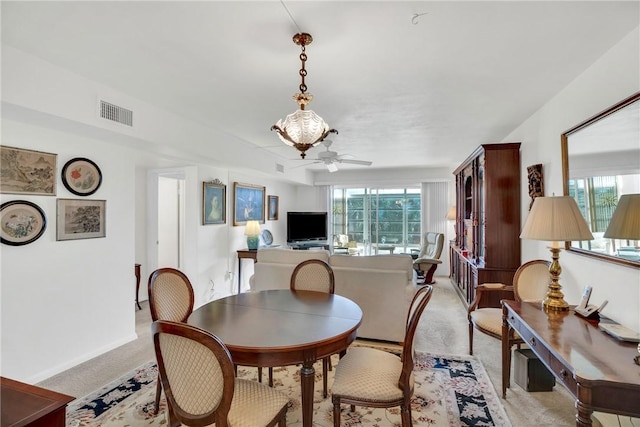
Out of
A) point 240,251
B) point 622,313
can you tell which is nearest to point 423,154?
point 240,251

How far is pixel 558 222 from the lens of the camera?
200 centimetres

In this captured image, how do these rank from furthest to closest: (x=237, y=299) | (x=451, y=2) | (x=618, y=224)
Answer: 1. (x=237, y=299)
2. (x=618, y=224)
3. (x=451, y=2)

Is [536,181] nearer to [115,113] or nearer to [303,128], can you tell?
[303,128]

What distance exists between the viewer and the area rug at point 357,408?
208cm

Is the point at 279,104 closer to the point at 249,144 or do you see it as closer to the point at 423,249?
the point at 249,144

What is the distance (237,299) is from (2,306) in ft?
5.82

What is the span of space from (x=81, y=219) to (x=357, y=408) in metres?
2.95

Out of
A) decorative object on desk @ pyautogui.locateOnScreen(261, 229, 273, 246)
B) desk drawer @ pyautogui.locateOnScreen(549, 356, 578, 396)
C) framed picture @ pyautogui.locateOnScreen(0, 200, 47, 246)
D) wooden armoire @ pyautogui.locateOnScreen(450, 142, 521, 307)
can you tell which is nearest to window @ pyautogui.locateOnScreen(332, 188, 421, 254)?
decorative object on desk @ pyautogui.locateOnScreen(261, 229, 273, 246)

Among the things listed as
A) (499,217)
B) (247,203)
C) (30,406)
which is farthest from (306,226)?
(30,406)

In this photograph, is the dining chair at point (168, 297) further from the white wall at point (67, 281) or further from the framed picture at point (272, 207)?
the framed picture at point (272, 207)

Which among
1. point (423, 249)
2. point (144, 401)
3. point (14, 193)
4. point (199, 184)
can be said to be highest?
point (199, 184)

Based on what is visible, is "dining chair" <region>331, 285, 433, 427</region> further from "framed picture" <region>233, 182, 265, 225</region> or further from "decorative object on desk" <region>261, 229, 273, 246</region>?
"decorative object on desk" <region>261, 229, 273, 246</region>

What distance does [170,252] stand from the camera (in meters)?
5.77

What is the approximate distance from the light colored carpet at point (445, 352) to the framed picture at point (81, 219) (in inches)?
47.3
